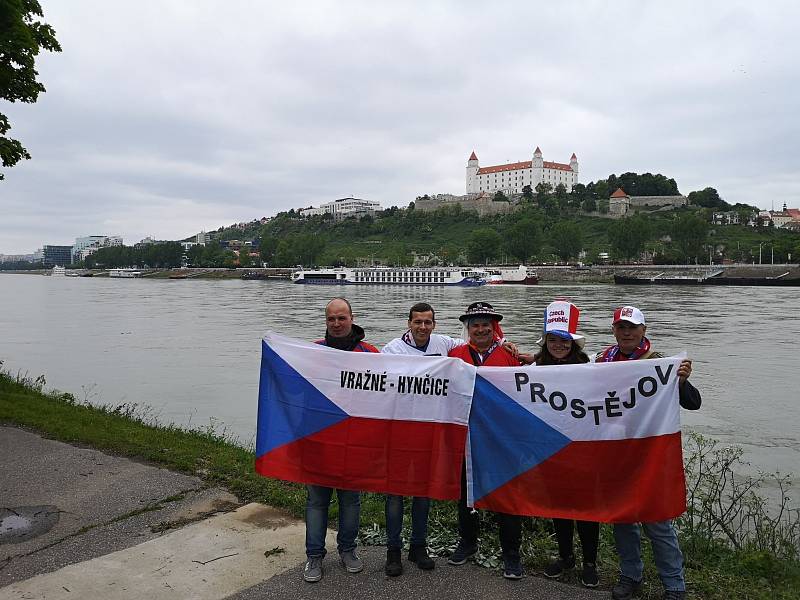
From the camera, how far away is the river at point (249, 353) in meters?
14.2

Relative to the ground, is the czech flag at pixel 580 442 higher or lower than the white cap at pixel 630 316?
lower

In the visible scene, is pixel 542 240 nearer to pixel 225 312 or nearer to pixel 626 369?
pixel 225 312

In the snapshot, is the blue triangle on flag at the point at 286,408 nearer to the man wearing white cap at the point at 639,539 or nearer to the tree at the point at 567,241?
the man wearing white cap at the point at 639,539

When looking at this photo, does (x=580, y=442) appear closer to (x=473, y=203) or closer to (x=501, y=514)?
(x=501, y=514)

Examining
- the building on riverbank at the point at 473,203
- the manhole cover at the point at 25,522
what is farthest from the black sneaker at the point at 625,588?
the building on riverbank at the point at 473,203

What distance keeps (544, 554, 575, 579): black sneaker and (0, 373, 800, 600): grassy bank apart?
70mm

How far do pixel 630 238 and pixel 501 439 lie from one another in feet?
411

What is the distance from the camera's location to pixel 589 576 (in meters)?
4.71

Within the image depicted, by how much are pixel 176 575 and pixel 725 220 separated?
166 meters

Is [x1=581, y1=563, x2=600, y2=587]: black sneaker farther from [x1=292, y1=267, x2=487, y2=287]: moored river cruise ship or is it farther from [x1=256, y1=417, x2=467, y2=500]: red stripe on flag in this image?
[x1=292, y1=267, x2=487, y2=287]: moored river cruise ship

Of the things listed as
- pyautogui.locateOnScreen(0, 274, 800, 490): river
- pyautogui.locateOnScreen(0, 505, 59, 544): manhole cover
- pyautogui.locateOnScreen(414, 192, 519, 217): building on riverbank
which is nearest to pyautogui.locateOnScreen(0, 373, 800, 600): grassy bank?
pyautogui.locateOnScreen(0, 505, 59, 544): manhole cover

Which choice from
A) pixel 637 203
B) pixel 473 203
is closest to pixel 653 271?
pixel 637 203

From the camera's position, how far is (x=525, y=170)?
19262 centimetres

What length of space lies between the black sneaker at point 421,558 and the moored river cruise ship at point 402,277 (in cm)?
9270
